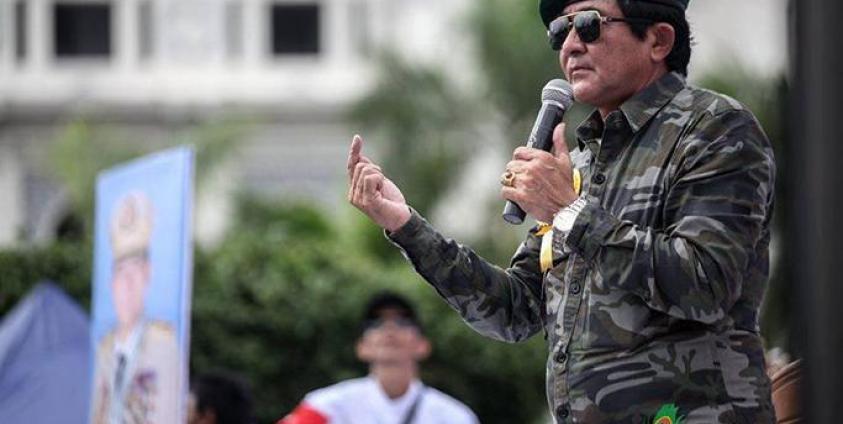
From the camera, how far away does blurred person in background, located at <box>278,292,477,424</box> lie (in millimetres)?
8016

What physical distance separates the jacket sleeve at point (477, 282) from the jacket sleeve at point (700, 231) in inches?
13.1

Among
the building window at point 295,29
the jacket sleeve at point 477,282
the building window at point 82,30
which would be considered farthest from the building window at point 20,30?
the jacket sleeve at point 477,282

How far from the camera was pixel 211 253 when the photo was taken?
14.9 meters

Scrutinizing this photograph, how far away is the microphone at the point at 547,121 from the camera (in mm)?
2963

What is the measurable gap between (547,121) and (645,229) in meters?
0.30

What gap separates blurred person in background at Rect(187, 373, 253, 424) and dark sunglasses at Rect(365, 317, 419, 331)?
77 cm

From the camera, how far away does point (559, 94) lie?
3.11m

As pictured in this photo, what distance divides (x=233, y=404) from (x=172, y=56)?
98.7 ft

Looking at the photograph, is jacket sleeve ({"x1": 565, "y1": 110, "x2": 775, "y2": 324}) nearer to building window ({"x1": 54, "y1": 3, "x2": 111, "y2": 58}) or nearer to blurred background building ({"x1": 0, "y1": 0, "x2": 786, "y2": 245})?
blurred background building ({"x1": 0, "y1": 0, "x2": 786, "y2": 245})

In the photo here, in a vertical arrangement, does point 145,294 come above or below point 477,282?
below

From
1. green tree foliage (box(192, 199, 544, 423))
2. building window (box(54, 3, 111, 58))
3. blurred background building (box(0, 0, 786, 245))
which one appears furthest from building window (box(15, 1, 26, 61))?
green tree foliage (box(192, 199, 544, 423))

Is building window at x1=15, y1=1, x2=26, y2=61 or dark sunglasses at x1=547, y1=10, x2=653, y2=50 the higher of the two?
dark sunglasses at x1=547, y1=10, x2=653, y2=50

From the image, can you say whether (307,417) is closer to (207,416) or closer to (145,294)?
(207,416)

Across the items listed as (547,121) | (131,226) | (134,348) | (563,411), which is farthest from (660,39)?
(131,226)
